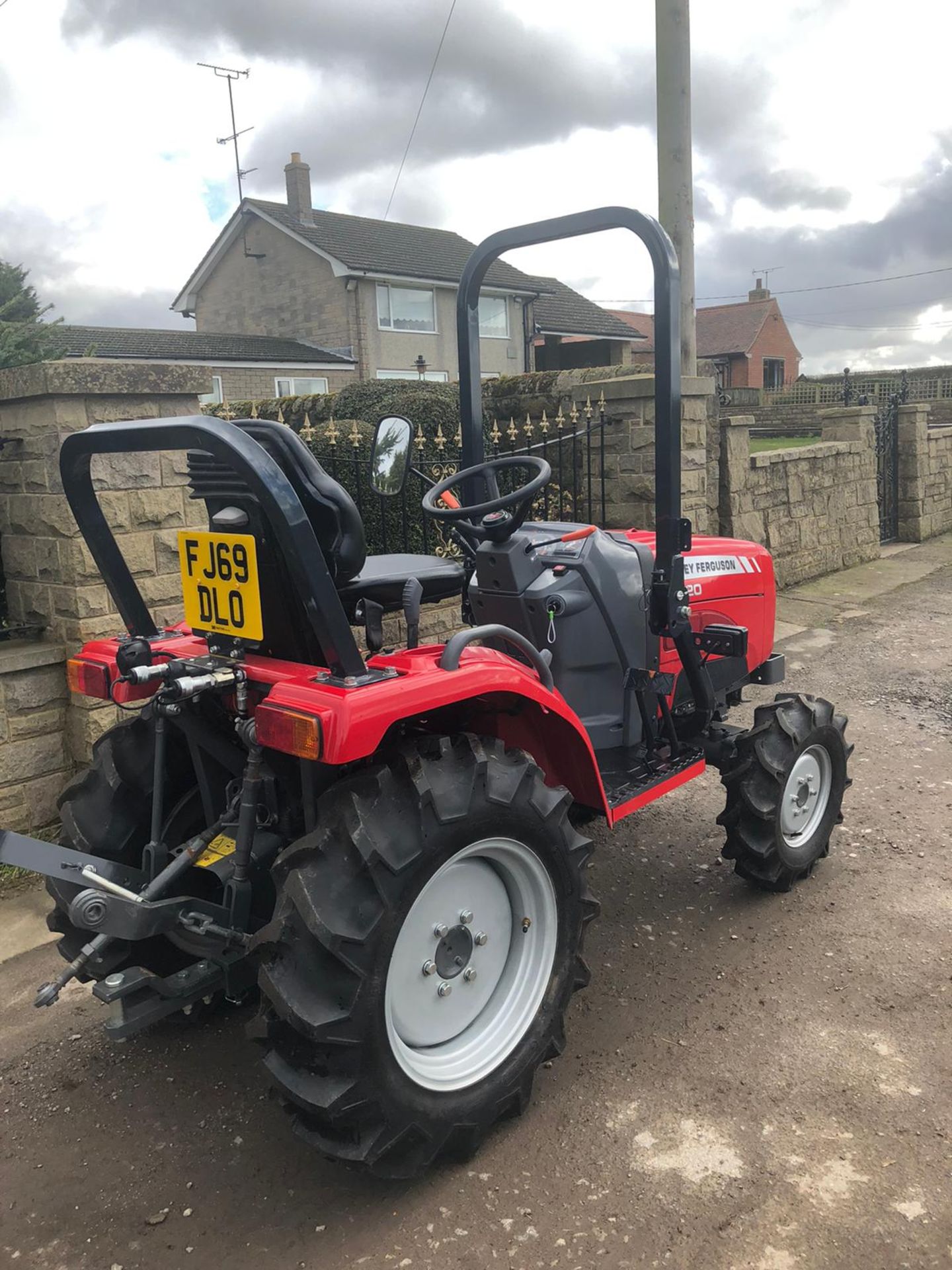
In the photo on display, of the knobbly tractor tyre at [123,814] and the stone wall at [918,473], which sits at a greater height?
the stone wall at [918,473]

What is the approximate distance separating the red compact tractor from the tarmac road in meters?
0.21

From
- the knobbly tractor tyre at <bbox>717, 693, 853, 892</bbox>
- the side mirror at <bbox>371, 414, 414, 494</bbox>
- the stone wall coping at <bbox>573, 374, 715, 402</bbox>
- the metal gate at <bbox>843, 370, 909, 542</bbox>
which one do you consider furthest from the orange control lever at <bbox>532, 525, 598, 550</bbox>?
the metal gate at <bbox>843, 370, 909, 542</bbox>

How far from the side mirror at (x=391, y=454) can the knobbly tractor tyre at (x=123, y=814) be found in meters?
1.08

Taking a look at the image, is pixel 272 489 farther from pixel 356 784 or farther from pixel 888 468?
pixel 888 468

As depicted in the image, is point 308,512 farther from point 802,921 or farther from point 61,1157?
point 802,921

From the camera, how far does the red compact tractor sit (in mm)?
2055

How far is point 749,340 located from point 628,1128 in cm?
4746

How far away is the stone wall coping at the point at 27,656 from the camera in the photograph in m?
4.01

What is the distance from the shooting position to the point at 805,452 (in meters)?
A: 9.74

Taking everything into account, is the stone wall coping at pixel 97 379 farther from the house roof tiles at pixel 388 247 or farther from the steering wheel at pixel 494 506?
the house roof tiles at pixel 388 247

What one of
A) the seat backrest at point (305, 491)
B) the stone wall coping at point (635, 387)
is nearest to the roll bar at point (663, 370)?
the seat backrest at point (305, 491)

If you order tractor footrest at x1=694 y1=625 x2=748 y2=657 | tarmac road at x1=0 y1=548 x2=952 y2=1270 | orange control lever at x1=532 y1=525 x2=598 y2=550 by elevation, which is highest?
orange control lever at x1=532 y1=525 x2=598 y2=550

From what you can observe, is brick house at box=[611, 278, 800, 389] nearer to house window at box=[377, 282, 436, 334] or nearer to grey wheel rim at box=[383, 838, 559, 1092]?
house window at box=[377, 282, 436, 334]

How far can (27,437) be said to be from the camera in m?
4.14
